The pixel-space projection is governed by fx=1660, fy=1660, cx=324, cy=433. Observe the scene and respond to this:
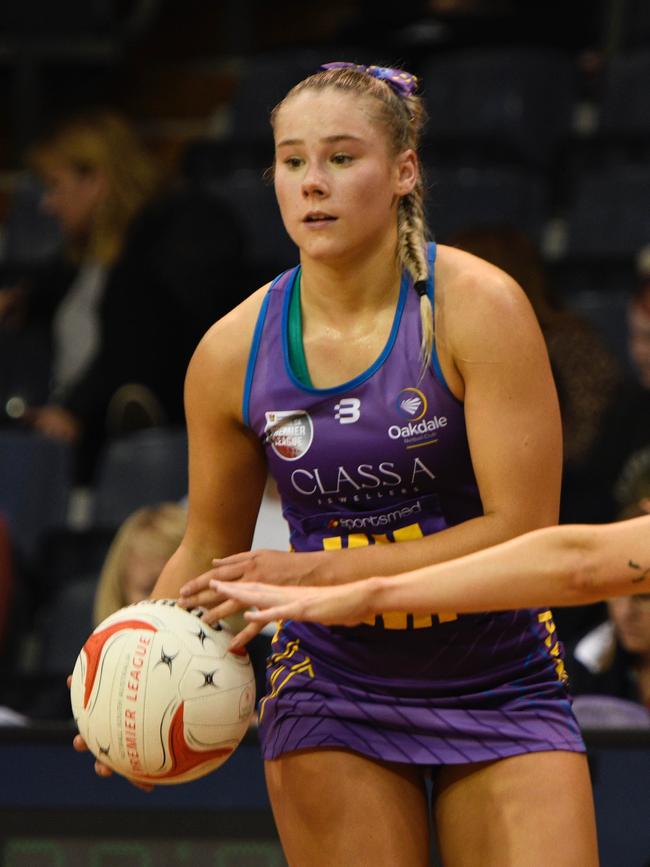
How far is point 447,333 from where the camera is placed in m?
2.65

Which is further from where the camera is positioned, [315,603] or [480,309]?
[480,309]

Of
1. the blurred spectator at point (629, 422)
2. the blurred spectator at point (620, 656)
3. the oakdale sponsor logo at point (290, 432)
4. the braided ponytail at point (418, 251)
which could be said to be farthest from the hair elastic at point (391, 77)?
the blurred spectator at point (629, 422)

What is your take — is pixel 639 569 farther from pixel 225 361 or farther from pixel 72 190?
pixel 72 190

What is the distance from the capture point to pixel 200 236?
6086 millimetres

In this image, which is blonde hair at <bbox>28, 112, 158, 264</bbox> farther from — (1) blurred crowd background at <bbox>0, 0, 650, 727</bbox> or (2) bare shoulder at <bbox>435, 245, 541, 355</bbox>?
(2) bare shoulder at <bbox>435, 245, 541, 355</bbox>

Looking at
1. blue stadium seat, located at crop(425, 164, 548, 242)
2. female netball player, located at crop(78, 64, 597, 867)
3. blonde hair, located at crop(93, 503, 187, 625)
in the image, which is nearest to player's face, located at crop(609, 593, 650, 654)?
blonde hair, located at crop(93, 503, 187, 625)

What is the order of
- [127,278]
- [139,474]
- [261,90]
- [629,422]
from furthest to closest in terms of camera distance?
[261,90] < [127,278] < [139,474] < [629,422]

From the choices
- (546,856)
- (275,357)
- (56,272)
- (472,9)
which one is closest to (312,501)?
(275,357)

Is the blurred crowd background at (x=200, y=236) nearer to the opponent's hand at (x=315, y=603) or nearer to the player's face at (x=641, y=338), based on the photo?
the player's face at (x=641, y=338)

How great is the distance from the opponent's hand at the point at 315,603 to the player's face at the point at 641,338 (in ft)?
9.97

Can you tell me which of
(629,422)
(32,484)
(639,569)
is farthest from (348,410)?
(32,484)

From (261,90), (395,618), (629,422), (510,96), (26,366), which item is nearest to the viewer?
(395,618)

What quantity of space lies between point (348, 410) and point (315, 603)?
0.45 meters

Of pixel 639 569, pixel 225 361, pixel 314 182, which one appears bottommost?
pixel 639 569
